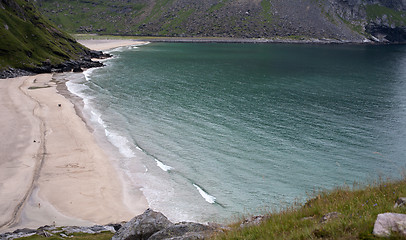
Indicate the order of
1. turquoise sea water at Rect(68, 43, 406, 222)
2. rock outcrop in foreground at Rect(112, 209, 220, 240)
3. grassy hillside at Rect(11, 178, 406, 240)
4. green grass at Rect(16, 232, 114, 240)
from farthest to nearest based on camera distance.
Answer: turquoise sea water at Rect(68, 43, 406, 222), green grass at Rect(16, 232, 114, 240), rock outcrop in foreground at Rect(112, 209, 220, 240), grassy hillside at Rect(11, 178, 406, 240)

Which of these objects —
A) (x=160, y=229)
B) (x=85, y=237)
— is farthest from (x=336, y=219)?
(x=85, y=237)

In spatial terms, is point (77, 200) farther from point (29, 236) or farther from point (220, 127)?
point (220, 127)

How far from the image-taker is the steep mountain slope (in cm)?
9344

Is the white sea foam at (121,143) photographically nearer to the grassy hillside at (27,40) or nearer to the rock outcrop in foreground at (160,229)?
the rock outcrop in foreground at (160,229)

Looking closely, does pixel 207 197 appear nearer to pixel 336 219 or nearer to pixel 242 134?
pixel 242 134

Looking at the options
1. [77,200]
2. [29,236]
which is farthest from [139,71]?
[29,236]

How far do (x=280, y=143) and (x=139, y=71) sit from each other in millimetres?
71156

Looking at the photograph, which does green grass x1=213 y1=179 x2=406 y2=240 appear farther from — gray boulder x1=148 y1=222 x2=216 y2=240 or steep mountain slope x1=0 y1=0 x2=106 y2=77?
steep mountain slope x1=0 y1=0 x2=106 y2=77

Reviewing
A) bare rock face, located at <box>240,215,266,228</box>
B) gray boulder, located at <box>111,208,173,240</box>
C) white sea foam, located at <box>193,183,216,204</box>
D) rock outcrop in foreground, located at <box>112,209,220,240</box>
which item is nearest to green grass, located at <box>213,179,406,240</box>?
bare rock face, located at <box>240,215,266,228</box>

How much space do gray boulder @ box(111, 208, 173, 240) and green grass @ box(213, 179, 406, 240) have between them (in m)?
4.53

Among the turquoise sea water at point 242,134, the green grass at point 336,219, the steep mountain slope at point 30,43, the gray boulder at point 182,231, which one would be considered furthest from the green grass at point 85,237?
the steep mountain slope at point 30,43

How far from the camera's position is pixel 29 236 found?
19.1 meters

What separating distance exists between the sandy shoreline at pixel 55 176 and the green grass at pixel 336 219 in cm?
1800

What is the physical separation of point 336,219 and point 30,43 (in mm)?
115016
